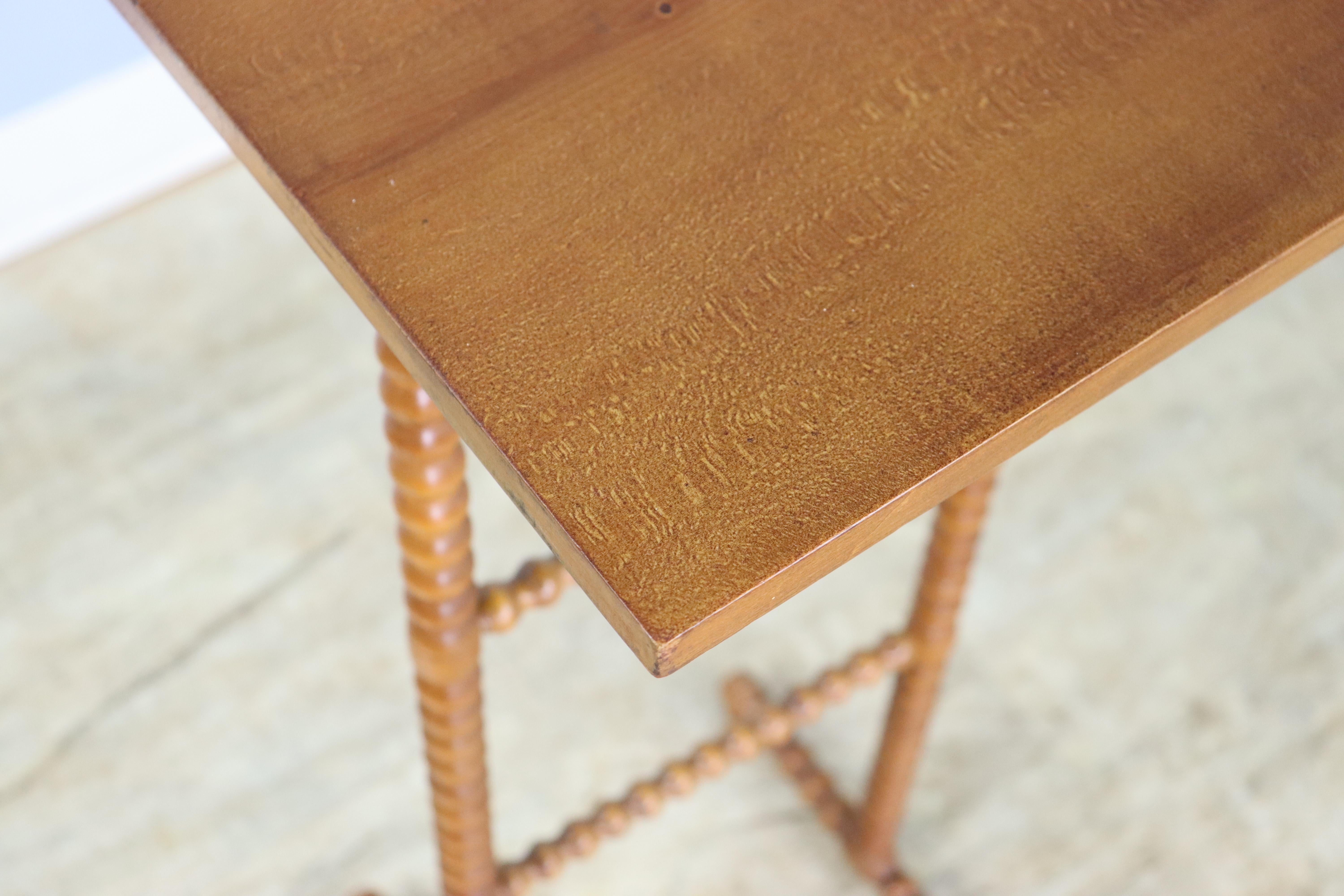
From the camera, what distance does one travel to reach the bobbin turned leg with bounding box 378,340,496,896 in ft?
2.36

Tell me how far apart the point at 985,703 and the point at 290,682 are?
0.68m

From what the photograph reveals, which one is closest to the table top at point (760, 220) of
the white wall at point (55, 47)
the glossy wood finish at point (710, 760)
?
the glossy wood finish at point (710, 760)

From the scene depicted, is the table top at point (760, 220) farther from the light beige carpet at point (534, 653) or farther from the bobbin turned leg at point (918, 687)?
the light beige carpet at point (534, 653)

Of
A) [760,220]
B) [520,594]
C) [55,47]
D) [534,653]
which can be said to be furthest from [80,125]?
[760,220]

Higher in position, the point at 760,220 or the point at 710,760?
the point at 760,220

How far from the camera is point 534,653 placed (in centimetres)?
136

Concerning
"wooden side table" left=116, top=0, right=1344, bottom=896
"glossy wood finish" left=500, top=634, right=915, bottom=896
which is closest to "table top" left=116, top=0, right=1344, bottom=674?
"wooden side table" left=116, top=0, right=1344, bottom=896

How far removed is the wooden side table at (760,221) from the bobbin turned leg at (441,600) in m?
0.14

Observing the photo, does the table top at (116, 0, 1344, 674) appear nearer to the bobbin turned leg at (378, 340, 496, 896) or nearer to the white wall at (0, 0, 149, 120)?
the bobbin turned leg at (378, 340, 496, 896)

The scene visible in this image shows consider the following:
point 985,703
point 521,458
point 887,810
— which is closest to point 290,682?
point 887,810

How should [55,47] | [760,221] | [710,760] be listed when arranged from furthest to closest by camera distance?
[55,47] → [710,760] → [760,221]

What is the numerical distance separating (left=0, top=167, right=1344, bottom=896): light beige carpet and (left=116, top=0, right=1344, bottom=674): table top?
82cm

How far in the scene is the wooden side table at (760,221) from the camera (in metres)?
0.48

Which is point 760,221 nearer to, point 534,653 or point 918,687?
point 918,687
